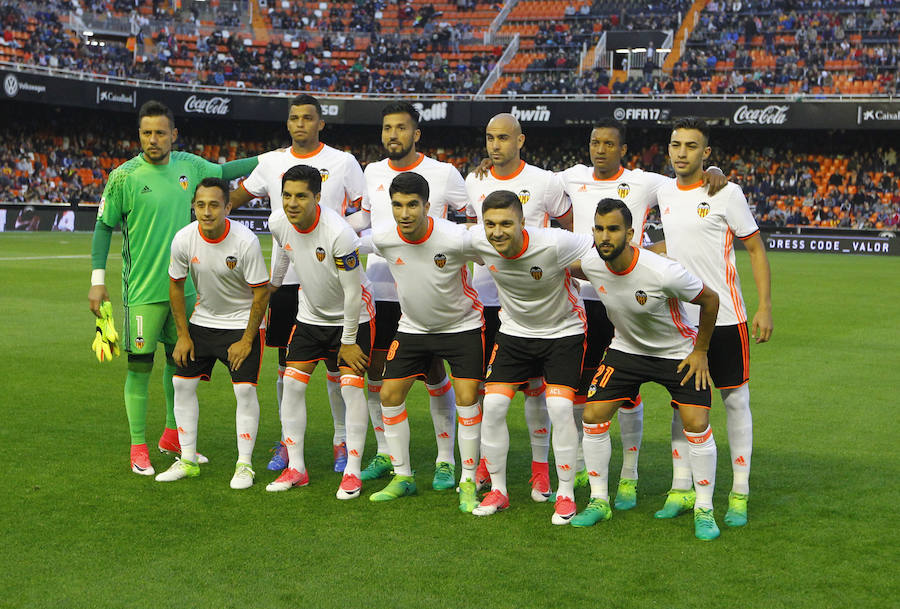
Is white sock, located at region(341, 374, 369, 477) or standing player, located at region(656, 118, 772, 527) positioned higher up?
standing player, located at region(656, 118, 772, 527)

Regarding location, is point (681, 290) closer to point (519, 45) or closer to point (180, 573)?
point (180, 573)

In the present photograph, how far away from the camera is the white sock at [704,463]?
5348 millimetres

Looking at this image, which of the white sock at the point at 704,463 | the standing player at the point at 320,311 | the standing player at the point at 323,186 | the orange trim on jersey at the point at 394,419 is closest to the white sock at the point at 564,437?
the white sock at the point at 704,463

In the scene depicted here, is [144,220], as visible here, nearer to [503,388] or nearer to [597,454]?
[503,388]

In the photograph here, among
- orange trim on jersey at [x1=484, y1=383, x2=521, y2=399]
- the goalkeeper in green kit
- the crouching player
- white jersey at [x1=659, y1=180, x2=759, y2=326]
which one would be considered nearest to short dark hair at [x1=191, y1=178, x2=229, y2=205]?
the goalkeeper in green kit

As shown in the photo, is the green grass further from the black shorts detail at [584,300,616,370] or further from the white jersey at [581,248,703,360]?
the white jersey at [581,248,703,360]

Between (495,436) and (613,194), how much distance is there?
5.51ft

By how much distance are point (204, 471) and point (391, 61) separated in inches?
1508

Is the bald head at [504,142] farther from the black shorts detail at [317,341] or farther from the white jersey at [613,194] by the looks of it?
the black shorts detail at [317,341]

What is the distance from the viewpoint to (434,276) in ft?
18.8

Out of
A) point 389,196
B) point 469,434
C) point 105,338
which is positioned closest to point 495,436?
point 469,434

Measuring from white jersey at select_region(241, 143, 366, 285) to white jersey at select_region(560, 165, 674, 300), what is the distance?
1.51 meters

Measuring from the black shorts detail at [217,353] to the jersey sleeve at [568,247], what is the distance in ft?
6.93

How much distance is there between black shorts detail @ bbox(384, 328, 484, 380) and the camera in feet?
19.1
